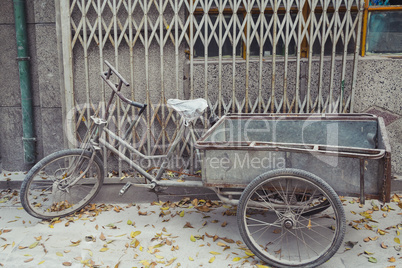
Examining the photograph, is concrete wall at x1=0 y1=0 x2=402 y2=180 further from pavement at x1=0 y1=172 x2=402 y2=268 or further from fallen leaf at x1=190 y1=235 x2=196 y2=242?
fallen leaf at x1=190 y1=235 x2=196 y2=242

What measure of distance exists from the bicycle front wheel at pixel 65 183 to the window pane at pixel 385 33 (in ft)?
13.4

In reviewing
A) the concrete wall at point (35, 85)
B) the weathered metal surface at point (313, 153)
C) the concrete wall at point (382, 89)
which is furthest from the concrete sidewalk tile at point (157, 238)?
the concrete wall at point (35, 85)

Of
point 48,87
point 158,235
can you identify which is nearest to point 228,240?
point 158,235

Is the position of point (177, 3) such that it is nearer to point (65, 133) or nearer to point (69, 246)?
point (65, 133)

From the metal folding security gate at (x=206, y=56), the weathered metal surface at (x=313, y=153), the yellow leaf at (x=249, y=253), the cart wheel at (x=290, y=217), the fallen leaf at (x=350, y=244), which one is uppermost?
the metal folding security gate at (x=206, y=56)

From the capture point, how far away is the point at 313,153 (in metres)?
3.21

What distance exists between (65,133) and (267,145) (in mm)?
2946

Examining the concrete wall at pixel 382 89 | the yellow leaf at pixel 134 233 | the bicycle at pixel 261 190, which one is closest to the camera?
the bicycle at pixel 261 190

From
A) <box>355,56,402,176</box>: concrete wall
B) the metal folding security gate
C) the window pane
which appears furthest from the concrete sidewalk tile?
the window pane

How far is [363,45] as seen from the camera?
5125 mm

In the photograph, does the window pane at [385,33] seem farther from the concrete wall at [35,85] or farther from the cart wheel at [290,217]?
the concrete wall at [35,85]

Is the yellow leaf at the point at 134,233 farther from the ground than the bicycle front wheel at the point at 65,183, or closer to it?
closer to it

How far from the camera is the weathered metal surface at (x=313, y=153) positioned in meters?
3.12

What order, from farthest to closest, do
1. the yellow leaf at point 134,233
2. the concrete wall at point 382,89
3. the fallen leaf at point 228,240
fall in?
the concrete wall at point 382,89, the yellow leaf at point 134,233, the fallen leaf at point 228,240
